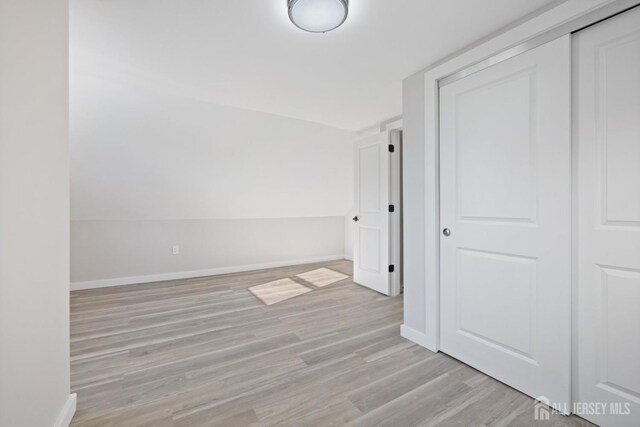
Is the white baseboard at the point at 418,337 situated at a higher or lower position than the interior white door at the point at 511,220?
lower

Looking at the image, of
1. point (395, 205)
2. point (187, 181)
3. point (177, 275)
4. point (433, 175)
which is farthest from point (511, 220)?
point (177, 275)

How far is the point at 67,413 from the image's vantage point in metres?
1.37

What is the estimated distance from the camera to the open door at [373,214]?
3424mm

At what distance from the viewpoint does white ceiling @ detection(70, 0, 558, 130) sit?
5.17 ft

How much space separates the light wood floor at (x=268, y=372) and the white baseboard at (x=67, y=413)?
0.06 metres

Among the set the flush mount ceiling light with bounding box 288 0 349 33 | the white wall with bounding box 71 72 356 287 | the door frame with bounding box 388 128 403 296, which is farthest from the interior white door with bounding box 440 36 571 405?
the white wall with bounding box 71 72 356 287

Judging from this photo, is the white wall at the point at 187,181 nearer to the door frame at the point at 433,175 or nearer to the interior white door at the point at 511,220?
the door frame at the point at 433,175

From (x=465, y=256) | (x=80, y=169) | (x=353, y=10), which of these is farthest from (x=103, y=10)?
(x=465, y=256)

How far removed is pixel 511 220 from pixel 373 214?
197 cm

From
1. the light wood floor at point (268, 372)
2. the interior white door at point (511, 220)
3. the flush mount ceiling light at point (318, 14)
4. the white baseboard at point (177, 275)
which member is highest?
the flush mount ceiling light at point (318, 14)

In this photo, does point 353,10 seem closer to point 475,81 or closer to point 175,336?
point 475,81

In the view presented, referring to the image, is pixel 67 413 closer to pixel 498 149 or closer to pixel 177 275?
pixel 498 149

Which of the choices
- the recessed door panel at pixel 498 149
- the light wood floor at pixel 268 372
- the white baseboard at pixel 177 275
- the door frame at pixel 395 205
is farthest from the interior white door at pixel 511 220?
the white baseboard at pixel 177 275

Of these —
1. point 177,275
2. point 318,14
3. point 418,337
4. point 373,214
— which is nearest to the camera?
point 318,14
